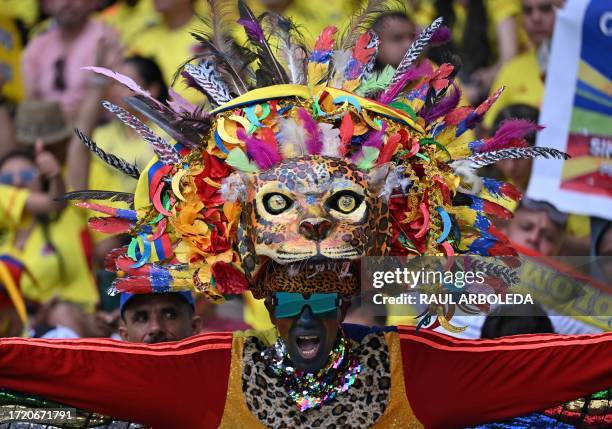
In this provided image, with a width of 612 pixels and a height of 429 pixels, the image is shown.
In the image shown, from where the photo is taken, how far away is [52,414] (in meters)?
4.55

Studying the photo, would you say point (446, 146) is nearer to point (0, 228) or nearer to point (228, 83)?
point (228, 83)

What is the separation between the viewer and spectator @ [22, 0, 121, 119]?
8320mm

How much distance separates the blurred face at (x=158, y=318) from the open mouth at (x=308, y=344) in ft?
4.41

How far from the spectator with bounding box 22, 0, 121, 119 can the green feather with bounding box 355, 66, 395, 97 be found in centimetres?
383

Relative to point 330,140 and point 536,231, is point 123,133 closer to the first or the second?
point 536,231

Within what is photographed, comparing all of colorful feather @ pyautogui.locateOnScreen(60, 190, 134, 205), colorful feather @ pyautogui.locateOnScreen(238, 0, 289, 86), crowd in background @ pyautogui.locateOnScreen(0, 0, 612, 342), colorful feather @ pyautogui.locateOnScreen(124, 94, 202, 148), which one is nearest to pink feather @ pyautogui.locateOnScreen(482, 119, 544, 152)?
colorful feather @ pyautogui.locateOnScreen(238, 0, 289, 86)

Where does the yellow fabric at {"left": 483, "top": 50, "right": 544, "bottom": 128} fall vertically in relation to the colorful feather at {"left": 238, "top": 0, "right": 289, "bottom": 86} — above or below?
above

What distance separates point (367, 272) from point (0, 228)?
163 inches

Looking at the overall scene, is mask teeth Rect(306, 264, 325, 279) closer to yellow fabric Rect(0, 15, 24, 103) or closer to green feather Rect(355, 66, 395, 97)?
green feather Rect(355, 66, 395, 97)

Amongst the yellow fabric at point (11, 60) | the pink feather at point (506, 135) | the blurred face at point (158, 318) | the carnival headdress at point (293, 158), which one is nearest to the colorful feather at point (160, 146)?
the carnival headdress at point (293, 158)

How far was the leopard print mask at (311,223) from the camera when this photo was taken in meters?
4.22

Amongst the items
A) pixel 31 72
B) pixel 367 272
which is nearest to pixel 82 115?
pixel 31 72

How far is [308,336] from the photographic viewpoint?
4.36 meters

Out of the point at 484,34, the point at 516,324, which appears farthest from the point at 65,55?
the point at 516,324
